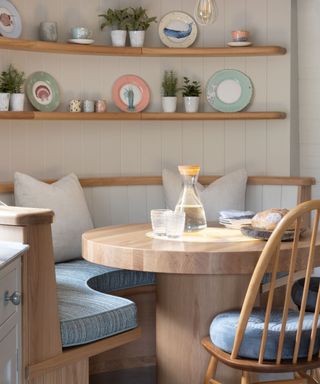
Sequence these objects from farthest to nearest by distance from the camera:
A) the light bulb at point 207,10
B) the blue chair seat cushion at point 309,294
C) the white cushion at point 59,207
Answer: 1. the white cushion at point 59,207
2. the light bulb at point 207,10
3. the blue chair seat cushion at point 309,294

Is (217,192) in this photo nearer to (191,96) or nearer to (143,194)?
(143,194)

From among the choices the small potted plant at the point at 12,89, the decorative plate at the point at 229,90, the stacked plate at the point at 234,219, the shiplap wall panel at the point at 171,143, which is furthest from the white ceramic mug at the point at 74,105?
the stacked plate at the point at 234,219

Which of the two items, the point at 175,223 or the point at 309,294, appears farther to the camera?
the point at 309,294

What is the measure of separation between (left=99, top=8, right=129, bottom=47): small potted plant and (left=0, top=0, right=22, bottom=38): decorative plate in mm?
499

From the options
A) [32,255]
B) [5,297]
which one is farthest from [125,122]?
[5,297]

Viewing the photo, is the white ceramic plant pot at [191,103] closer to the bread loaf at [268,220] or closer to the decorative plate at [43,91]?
the decorative plate at [43,91]

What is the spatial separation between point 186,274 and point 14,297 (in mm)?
778

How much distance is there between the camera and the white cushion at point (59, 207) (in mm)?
3791

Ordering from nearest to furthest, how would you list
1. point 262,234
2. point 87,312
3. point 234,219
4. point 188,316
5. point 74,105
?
point 87,312, point 262,234, point 188,316, point 234,219, point 74,105

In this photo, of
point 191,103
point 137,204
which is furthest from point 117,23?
point 137,204

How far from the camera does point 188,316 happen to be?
300cm

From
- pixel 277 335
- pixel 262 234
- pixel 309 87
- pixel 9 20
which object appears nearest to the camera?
pixel 277 335

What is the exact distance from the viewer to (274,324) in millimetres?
2609

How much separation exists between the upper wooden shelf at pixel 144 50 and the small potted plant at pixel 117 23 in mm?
Result: 69
